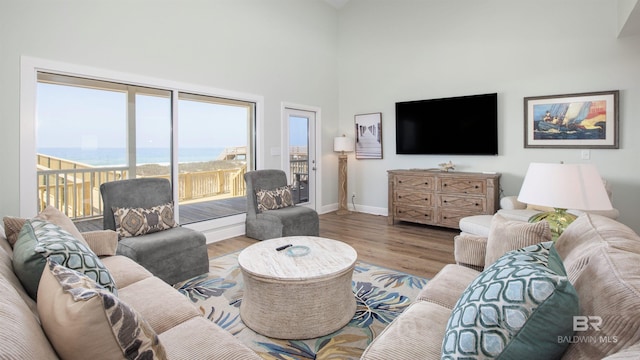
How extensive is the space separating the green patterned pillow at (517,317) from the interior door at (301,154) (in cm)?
474

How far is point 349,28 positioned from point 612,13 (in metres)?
4.00

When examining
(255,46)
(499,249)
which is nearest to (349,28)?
(255,46)

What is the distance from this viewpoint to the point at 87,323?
819mm

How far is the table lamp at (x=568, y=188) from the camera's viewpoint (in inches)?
67.1

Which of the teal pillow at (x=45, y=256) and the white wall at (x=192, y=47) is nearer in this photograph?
the teal pillow at (x=45, y=256)

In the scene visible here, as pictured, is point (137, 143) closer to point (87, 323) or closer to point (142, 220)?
point (142, 220)

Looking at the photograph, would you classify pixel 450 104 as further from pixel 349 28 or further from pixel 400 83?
pixel 349 28

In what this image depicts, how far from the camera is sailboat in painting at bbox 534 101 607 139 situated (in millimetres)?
4203

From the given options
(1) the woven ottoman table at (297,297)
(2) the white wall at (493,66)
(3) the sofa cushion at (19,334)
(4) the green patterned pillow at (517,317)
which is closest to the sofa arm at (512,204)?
(2) the white wall at (493,66)

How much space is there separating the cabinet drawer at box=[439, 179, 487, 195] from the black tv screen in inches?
24.1

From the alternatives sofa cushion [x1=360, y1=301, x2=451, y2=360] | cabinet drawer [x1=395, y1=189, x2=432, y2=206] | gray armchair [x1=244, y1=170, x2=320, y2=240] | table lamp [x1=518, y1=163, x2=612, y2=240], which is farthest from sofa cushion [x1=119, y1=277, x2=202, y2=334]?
cabinet drawer [x1=395, y1=189, x2=432, y2=206]

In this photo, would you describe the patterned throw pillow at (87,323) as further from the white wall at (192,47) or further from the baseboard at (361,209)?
the baseboard at (361,209)

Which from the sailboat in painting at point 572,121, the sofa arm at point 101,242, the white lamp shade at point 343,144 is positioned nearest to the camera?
the sofa arm at point 101,242

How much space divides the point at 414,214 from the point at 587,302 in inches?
173
